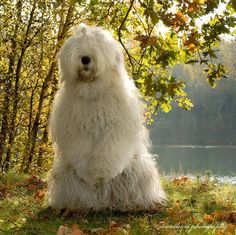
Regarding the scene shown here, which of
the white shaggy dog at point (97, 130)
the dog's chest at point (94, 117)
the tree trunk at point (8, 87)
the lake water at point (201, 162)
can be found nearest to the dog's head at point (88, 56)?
the white shaggy dog at point (97, 130)

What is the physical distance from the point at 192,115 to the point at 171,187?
260 ft

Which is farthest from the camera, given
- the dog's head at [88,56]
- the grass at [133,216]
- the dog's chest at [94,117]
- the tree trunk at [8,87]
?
the tree trunk at [8,87]

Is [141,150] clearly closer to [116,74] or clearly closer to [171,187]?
[116,74]

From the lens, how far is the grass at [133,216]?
4.35 m

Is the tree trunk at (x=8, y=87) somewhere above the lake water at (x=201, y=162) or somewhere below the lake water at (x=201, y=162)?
above

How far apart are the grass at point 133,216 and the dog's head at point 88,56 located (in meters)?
1.47

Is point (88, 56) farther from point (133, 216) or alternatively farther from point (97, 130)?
point (133, 216)

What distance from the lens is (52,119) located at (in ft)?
18.1

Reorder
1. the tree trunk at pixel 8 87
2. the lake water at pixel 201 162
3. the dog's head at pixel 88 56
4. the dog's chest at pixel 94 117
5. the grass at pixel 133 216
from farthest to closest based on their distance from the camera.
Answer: the lake water at pixel 201 162 < the tree trunk at pixel 8 87 < the dog's chest at pixel 94 117 < the dog's head at pixel 88 56 < the grass at pixel 133 216

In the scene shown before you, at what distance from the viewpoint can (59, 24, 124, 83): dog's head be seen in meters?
5.02

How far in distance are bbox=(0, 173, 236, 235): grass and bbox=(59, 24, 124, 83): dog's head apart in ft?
4.81

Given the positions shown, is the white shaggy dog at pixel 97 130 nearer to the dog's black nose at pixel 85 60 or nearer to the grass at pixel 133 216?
the dog's black nose at pixel 85 60

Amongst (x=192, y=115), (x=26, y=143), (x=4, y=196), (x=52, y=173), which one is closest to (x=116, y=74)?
(x=52, y=173)

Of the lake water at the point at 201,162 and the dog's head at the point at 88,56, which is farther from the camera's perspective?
the lake water at the point at 201,162
